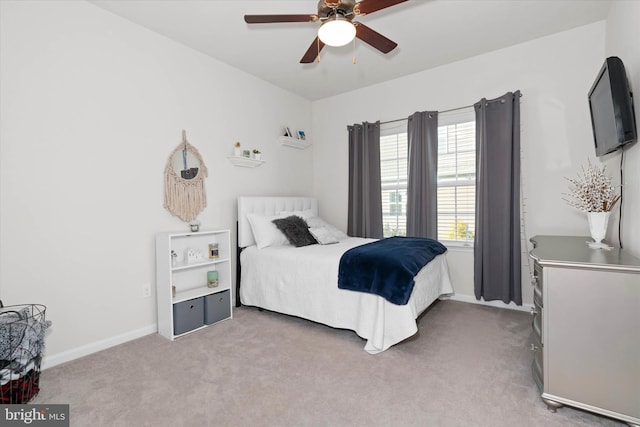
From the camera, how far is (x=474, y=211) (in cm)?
356

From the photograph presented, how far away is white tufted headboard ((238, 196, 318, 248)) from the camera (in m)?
3.53

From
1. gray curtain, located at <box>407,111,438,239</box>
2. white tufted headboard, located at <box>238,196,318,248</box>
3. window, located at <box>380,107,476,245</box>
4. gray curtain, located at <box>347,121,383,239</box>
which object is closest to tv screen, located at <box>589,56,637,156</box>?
window, located at <box>380,107,476,245</box>

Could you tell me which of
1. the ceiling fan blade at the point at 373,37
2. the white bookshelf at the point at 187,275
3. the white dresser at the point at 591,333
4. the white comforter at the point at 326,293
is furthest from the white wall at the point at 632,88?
the white bookshelf at the point at 187,275

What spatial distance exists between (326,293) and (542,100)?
9.67 feet

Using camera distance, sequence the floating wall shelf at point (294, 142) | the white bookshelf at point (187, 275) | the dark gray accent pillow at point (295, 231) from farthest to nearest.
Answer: the floating wall shelf at point (294, 142), the dark gray accent pillow at point (295, 231), the white bookshelf at point (187, 275)

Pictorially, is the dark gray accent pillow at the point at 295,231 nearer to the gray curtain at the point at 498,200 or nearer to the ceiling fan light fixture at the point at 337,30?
the gray curtain at the point at 498,200

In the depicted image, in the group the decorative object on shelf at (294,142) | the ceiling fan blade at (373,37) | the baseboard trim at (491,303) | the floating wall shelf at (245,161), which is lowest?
the baseboard trim at (491,303)

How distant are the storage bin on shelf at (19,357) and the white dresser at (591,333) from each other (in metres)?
2.98

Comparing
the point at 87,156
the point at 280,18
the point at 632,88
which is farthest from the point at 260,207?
the point at 632,88

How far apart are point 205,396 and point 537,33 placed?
427cm

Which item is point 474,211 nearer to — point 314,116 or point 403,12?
point 403,12

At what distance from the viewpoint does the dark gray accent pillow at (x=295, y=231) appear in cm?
337

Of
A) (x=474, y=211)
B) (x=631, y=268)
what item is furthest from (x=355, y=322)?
(x=474, y=211)

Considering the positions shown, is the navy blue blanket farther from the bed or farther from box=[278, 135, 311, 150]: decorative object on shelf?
box=[278, 135, 311, 150]: decorative object on shelf
